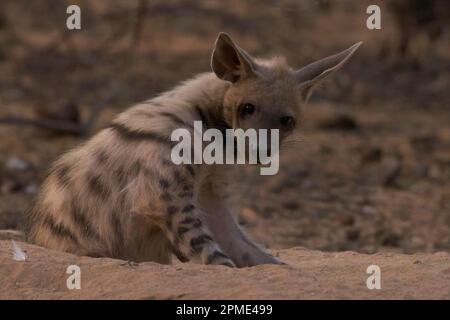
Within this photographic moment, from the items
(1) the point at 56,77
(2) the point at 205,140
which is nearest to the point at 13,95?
(1) the point at 56,77

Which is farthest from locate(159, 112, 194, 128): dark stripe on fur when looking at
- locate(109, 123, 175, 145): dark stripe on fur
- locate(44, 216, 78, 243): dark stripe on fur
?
locate(44, 216, 78, 243): dark stripe on fur

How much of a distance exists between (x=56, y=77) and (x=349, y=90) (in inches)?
144

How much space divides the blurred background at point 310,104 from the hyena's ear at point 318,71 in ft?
7.11

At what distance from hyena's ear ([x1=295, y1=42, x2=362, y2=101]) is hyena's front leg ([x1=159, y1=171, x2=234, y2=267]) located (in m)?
0.98

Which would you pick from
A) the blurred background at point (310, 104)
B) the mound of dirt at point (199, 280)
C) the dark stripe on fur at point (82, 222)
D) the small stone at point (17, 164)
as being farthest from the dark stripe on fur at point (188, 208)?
the small stone at point (17, 164)

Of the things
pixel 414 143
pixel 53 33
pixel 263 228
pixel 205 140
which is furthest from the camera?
pixel 53 33

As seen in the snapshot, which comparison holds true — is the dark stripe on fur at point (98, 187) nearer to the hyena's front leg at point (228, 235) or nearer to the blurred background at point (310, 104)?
the hyena's front leg at point (228, 235)

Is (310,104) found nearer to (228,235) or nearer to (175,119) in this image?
(228,235)

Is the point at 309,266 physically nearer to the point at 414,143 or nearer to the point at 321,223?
the point at 321,223

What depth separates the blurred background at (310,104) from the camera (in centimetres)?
844

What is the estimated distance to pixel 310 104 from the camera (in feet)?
39.9

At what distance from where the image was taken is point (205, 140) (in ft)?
16.5
